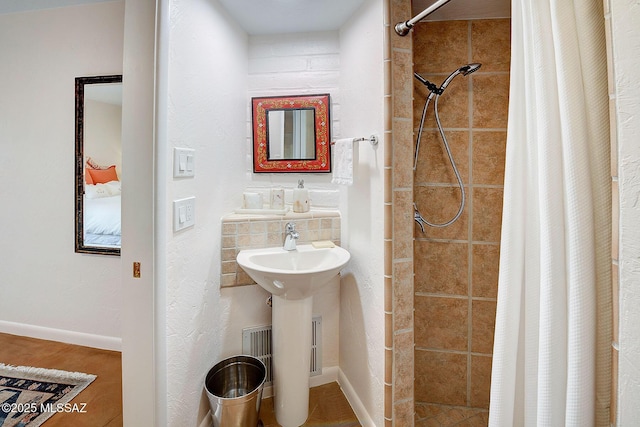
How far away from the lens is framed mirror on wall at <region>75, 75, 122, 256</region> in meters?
1.95

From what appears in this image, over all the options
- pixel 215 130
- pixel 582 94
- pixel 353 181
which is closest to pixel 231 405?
pixel 353 181

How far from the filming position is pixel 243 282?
1.59m

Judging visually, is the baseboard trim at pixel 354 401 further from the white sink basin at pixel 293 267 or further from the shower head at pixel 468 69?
the shower head at pixel 468 69

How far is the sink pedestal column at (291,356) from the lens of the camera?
1.42 meters

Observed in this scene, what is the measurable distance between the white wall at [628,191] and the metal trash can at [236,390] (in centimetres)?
130

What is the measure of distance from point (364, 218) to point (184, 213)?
0.86 metres

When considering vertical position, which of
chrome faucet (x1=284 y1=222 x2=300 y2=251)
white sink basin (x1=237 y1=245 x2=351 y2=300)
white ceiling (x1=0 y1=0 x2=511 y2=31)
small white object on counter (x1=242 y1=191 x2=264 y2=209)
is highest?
white ceiling (x1=0 y1=0 x2=511 y2=31)

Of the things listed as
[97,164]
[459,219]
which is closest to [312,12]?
[459,219]

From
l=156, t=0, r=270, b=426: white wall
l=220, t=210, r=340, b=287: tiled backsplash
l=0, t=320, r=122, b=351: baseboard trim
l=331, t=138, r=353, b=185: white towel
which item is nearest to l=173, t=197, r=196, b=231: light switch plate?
l=156, t=0, r=270, b=426: white wall

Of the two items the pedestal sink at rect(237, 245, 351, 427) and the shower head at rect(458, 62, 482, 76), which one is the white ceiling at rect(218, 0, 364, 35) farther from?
the pedestal sink at rect(237, 245, 351, 427)

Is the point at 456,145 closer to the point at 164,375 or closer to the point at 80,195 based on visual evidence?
the point at 164,375

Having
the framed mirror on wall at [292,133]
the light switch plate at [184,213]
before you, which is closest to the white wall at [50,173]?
the framed mirror on wall at [292,133]

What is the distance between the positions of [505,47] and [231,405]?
7.36ft

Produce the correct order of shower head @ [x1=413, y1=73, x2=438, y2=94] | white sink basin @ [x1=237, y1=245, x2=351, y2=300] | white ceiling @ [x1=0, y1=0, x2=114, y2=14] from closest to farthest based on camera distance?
1. white sink basin @ [x1=237, y1=245, x2=351, y2=300]
2. shower head @ [x1=413, y1=73, x2=438, y2=94]
3. white ceiling @ [x1=0, y1=0, x2=114, y2=14]
